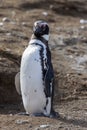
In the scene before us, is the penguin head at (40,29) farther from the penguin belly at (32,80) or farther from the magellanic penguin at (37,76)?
the penguin belly at (32,80)

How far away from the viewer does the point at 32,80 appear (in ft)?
21.4

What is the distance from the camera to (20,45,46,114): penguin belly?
647 cm

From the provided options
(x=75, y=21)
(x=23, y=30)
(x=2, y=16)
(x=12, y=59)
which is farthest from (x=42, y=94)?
(x=75, y=21)

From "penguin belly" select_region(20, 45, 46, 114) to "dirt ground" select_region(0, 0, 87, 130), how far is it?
241 mm

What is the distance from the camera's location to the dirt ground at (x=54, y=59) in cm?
636

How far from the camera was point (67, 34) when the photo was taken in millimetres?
10953

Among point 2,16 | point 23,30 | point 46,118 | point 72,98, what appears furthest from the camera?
point 2,16

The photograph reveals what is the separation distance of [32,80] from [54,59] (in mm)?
2622

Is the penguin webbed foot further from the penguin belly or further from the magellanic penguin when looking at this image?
the penguin belly

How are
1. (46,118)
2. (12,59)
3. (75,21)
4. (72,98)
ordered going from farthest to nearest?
(75,21)
(12,59)
(72,98)
(46,118)

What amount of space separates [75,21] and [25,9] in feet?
3.78

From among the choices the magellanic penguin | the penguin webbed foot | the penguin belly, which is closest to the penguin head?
the magellanic penguin

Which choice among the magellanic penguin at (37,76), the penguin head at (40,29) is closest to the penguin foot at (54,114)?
the magellanic penguin at (37,76)

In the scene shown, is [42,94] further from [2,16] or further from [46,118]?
[2,16]
